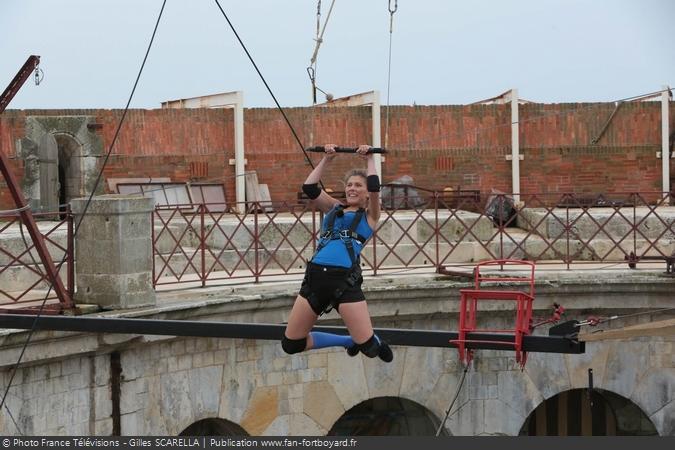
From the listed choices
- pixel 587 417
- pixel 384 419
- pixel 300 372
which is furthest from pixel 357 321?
pixel 587 417

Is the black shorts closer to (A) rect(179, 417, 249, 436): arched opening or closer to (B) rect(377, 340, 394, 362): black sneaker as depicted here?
(B) rect(377, 340, 394, 362): black sneaker

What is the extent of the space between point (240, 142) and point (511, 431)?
6.89 m

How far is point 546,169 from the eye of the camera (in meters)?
21.0

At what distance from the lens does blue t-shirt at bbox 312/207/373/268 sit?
6.54 metres

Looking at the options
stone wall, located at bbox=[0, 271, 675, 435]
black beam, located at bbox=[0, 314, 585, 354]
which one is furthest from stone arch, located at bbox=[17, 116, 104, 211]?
black beam, located at bbox=[0, 314, 585, 354]

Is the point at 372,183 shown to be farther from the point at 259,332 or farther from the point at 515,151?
the point at 515,151

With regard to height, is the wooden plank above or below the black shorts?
below

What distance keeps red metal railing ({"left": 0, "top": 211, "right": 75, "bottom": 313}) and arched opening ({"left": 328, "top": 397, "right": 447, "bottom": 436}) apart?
3900mm

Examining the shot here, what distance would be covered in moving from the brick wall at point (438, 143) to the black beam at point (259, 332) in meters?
12.5

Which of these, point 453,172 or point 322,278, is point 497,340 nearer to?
point 322,278

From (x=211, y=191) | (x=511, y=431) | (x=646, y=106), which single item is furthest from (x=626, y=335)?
(x=646, y=106)

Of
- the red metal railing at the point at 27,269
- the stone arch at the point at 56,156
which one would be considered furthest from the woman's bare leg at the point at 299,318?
the stone arch at the point at 56,156

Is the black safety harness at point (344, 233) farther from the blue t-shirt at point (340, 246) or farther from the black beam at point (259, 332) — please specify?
the black beam at point (259, 332)

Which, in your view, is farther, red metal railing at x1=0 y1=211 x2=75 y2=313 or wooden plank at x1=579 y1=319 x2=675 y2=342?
red metal railing at x1=0 y1=211 x2=75 y2=313
